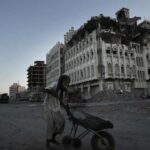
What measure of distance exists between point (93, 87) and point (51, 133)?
47331 mm

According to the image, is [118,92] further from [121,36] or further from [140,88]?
[121,36]

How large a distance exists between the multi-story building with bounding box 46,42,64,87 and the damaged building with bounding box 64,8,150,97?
318 inches

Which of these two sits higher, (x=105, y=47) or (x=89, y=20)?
(x=89, y=20)

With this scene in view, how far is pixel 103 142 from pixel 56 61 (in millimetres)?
70670

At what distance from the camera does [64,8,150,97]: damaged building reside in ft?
163

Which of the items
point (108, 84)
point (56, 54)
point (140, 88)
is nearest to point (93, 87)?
point (108, 84)

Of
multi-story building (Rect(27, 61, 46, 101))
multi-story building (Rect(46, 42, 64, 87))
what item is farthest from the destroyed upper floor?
multi-story building (Rect(27, 61, 46, 101))

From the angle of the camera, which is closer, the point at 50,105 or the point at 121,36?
the point at 50,105

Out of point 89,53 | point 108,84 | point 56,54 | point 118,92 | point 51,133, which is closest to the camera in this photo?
→ point 51,133

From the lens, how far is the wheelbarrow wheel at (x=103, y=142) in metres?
4.21

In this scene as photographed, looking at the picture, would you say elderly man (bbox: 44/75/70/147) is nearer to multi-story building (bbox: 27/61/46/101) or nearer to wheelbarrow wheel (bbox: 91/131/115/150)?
wheelbarrow wheel (bbox: 91/131/115/150)

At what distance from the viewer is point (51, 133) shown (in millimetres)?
4668

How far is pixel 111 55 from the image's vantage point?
51125mm

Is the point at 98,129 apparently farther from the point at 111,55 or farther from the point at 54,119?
the point at 111,55
